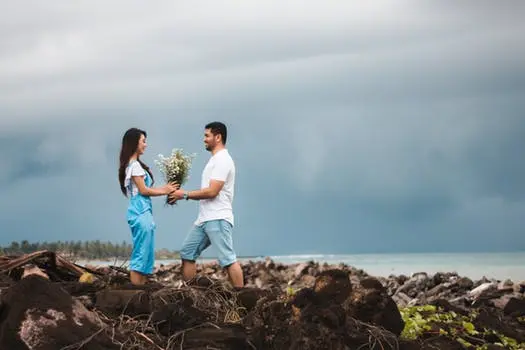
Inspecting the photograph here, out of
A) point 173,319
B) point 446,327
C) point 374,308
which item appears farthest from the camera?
point 446,327

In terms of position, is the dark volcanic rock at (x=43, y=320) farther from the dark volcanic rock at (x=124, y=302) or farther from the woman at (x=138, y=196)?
the woman at (x=138, y=196)

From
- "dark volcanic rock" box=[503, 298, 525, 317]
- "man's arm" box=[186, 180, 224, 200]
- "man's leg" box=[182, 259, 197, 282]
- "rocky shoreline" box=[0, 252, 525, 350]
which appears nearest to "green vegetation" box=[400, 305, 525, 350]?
"rocky shoreline" box=[0, 252, 525, 350]

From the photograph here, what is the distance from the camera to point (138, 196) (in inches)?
457

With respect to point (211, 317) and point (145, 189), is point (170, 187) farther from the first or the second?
point (211, 317)

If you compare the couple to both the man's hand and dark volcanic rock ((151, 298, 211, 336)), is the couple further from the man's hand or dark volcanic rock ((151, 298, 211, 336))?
dark volcanic rock ((151, 298, 211, 336))

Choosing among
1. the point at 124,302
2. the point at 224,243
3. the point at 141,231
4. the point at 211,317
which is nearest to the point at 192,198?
the point at 224,243

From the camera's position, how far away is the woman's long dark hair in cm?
1161

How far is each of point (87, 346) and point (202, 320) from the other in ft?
3.85

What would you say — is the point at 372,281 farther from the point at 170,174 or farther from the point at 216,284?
the point at 170,174

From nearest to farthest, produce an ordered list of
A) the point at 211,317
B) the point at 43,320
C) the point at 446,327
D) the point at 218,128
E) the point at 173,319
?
the point at 43,320
the point at 173,319
the point at 211,317
the point at 446,327
the point at 218,128

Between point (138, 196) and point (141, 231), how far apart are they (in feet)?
1.45

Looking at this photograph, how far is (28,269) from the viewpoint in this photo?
30.4ft

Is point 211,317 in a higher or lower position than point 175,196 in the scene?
lower

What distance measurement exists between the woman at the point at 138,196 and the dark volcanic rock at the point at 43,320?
4.36 meters
